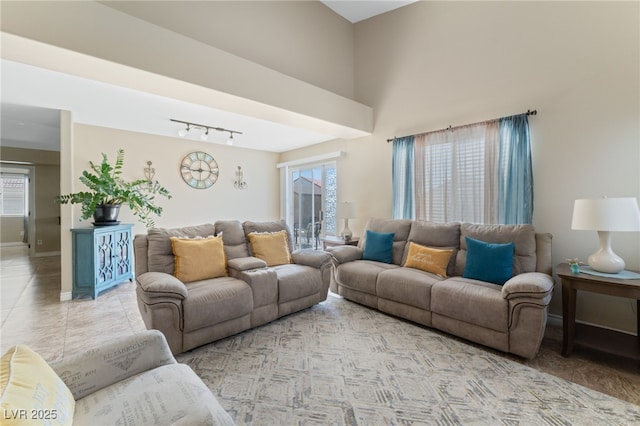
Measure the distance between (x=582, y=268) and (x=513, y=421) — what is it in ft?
5.13

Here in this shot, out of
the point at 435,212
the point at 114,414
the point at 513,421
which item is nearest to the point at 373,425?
the point at 513,421

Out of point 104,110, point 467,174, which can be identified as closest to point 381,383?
point 467,174

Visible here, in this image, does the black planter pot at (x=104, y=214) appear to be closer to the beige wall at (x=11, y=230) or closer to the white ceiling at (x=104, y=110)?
the white ceiling at (x=104, y=110)

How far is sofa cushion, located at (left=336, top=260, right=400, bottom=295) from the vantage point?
3166mm

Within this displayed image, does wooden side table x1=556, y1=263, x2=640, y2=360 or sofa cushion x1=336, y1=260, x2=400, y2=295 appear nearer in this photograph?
wooden side table x1=556, y1=263, x2=640, y2=360

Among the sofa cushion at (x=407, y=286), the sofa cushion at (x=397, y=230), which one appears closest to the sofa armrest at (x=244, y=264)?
the sofa cushion at (x=407, y=286)

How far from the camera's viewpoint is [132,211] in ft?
15.8

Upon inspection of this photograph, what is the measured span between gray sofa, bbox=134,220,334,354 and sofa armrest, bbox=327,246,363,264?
0.18m

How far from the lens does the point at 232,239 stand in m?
3.28

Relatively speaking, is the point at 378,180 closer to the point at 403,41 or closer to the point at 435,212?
the point at 435,212

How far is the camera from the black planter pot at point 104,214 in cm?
402

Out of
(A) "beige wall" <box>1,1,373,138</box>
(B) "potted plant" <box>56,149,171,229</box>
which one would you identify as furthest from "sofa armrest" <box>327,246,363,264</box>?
(B) "potted plant" <box>56,149,171,229</box>

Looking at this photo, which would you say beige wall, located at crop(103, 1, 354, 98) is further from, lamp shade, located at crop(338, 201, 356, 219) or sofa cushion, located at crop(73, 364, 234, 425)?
sofa cushion, located at crop(73, 364, 234, 425)

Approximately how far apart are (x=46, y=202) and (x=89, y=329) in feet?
20.6
